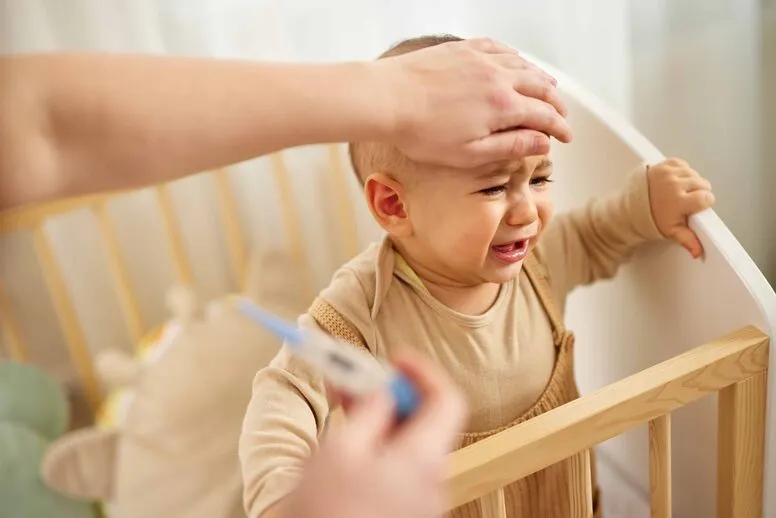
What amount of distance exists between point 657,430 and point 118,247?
0.89m

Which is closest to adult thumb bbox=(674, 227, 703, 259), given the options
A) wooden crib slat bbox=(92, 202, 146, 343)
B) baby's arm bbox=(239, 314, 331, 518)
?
baby's arm bbox=(239, 314, 331, 518)

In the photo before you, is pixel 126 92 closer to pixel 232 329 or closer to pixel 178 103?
pixel 178 103

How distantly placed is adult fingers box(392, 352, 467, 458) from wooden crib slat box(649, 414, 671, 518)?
32cm

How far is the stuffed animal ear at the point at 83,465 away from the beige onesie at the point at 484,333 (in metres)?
0.49

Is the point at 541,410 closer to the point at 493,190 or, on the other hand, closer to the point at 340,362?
the point at 493,190

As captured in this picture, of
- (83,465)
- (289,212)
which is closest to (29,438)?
(83,465)

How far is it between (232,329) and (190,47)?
402 millimetres

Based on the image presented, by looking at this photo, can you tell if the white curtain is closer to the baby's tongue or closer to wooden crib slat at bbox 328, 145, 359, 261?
wooden crib slat at bbox 328, 145, 359, 261

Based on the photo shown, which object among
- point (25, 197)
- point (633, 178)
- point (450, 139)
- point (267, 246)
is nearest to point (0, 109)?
point (25, 197)

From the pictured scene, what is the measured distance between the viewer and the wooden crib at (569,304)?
0.60m

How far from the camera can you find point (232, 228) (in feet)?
3.95

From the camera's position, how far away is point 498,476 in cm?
55

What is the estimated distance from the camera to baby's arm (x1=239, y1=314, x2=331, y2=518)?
0.55m

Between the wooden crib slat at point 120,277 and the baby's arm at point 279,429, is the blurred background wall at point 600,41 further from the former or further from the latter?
the baby's arm at point 279,429
